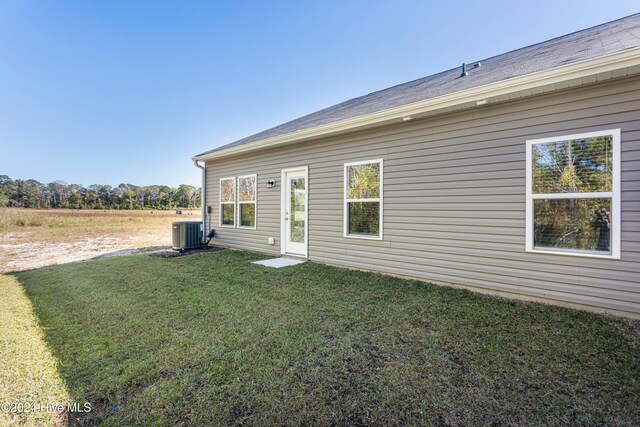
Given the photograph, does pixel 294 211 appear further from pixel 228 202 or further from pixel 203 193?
pixel 203 193

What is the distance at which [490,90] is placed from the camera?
373 cm

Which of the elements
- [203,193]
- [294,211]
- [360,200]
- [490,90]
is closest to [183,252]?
[203,193]

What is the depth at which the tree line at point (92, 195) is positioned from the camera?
1113 inches

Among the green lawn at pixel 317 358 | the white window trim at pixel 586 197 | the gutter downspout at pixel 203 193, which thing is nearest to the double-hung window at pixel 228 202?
the gutter downspout at pixel 203 193

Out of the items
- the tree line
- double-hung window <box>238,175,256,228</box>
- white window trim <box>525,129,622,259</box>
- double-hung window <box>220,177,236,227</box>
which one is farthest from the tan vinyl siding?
the tree line

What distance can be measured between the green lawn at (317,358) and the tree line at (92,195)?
88.8 ft

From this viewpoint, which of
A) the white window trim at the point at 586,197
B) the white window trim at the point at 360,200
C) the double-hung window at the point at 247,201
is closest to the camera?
the white window trim at the point at 586,197

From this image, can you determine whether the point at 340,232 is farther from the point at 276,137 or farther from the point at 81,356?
the point at 81,356

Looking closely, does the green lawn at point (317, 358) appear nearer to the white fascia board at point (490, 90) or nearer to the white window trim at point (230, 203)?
the white fascia board at point (490, 90)

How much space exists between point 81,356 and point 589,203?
548 cm

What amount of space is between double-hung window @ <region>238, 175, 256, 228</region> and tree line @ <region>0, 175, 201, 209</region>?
2400cm

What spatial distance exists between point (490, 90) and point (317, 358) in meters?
3.89

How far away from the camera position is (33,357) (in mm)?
2432

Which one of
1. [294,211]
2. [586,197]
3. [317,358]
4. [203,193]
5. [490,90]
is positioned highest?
[490,90]
